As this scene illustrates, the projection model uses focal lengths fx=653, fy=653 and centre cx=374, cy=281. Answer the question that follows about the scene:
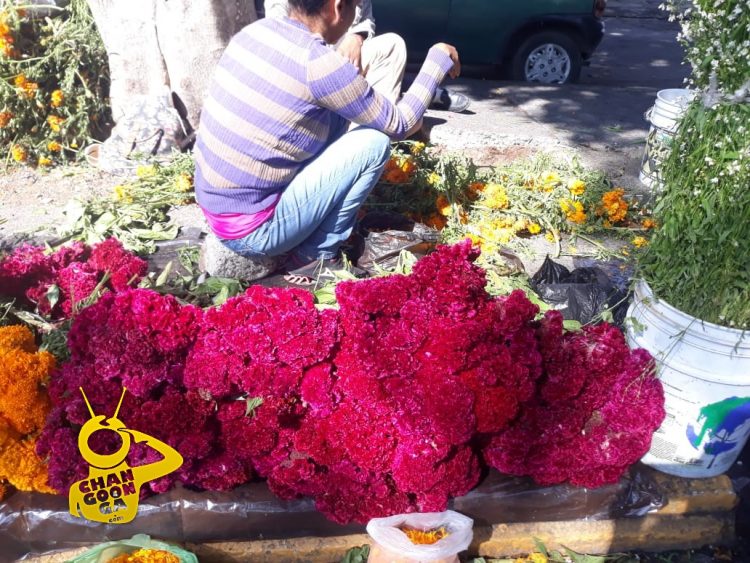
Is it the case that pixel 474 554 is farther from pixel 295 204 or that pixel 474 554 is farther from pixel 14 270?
pixel 14 270

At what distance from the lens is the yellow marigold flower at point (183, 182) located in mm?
3949

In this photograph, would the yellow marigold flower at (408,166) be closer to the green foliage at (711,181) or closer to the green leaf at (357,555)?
the green foliage at (711,181)

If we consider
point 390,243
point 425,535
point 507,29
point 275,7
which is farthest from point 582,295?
point 507,29

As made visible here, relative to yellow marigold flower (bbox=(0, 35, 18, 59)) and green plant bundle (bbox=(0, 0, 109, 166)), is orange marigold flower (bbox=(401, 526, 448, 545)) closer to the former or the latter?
green plant bundle (bbox=(0, 0, 109, 166))

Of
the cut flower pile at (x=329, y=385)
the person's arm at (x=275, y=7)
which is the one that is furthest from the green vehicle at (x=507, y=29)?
the cut flower pile at (x=329, y=385)

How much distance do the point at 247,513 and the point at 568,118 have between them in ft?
15.8

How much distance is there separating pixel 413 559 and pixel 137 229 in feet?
7.89

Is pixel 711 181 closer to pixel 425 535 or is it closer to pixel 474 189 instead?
pixel 425 535

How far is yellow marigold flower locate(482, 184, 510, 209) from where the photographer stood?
12.0ft

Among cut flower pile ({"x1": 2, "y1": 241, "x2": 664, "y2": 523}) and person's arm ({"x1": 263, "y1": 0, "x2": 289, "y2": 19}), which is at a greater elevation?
person's arm ({"x1": 263, "y1": 0, "x2": 289, "y2": 19})

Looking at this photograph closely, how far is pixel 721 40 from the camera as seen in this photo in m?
1.79

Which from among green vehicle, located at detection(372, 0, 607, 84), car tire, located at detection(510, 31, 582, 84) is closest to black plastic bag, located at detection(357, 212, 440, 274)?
green vehicle, located at detection(372, 0, 607, 84)

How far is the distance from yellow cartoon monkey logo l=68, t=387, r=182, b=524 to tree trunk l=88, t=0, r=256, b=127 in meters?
3.24

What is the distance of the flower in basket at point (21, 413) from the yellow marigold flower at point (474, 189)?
258 centimetres
